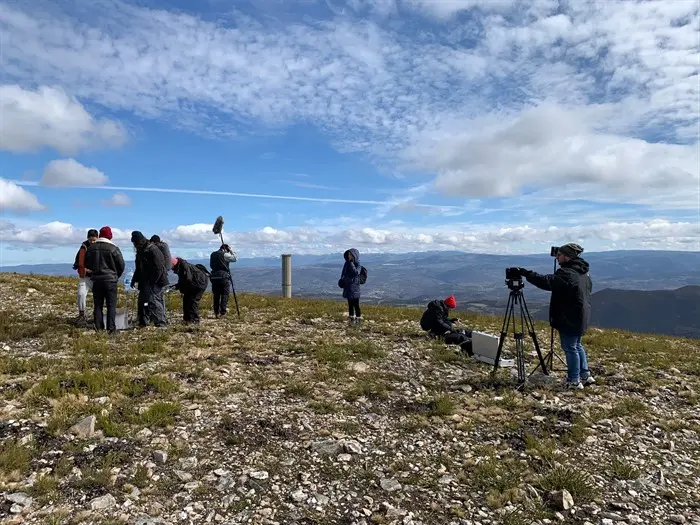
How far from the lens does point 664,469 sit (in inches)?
267

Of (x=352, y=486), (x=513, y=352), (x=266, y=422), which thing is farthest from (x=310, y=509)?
(x=513, y=352)

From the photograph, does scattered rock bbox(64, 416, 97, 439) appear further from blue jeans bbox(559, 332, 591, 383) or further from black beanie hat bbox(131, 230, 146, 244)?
blue jeans bbox(559, 332, 591, 383)

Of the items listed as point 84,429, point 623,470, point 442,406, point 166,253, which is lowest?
point 623,470

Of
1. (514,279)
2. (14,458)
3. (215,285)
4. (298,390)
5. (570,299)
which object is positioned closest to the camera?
(14,458)

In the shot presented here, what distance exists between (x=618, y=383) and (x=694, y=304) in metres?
208

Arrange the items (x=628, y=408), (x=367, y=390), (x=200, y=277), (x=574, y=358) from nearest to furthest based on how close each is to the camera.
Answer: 1. (x=628, y=408)
2. (x=367, y=390)
3. (x=574, y=358)
4. (x=200, y=277)

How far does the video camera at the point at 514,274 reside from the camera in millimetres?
10227

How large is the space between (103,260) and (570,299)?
12681mm

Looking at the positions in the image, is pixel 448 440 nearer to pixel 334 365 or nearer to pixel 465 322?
pixel 334 365

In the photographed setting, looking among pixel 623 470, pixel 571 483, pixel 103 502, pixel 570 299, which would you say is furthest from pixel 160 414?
pixel 570 299

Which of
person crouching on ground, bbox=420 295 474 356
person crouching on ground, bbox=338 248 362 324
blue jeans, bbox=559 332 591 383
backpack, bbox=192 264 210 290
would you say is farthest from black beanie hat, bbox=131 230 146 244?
blue jeans, bbox=559 332 591 383

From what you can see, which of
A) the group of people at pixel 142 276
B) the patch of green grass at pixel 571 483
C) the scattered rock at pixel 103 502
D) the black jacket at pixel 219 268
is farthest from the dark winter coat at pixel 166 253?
the patch of green grass at pixel 571 483

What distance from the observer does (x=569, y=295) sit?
9898 millimetres

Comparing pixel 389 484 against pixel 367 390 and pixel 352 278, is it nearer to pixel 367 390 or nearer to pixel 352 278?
pixel 367 390
